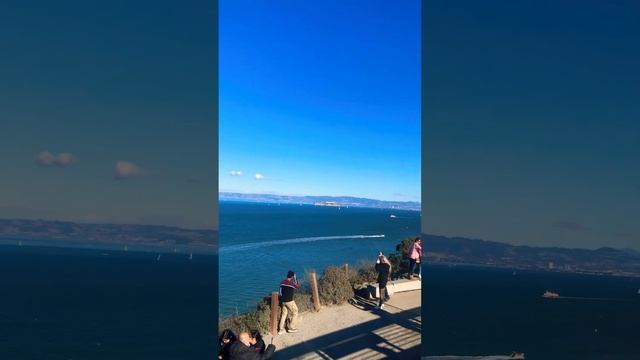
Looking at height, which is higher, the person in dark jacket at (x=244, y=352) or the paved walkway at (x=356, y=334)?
the person in dark jacket at (x=244, y=352)

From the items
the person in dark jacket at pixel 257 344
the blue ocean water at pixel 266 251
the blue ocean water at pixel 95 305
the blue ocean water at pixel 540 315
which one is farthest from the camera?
the blue ocean water at pixel 95 305

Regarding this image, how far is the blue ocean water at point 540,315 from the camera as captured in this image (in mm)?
12328

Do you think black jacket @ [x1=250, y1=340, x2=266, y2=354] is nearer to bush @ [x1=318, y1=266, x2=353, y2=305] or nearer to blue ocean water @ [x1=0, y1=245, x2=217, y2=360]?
bush @ [x1=318, y1=266, x2=353, y2=305]

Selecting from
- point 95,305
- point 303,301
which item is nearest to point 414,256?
point 303,301

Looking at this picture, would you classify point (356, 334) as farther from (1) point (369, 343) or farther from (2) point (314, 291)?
(2) point (314, 291)

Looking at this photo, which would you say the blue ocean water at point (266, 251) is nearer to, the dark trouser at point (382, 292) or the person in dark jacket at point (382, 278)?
the person in dark jacket at point (382, 278)

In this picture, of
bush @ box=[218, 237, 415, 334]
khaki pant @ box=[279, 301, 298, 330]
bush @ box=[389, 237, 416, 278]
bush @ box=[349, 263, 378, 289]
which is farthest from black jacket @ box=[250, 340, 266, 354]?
bush @ box=[389, 237, 416, 278]

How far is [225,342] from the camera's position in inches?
148

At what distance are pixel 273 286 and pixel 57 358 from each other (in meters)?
20.6

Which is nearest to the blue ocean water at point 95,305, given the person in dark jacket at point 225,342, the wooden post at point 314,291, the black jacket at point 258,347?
the wooden post at point 314,291

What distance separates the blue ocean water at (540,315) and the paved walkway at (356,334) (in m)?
5.43

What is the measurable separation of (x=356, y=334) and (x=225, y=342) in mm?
1730

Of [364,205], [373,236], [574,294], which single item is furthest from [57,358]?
[574,294]

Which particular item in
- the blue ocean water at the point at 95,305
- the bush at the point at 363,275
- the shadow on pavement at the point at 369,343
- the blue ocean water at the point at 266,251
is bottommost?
the blue ocean water at the point at 95,305
